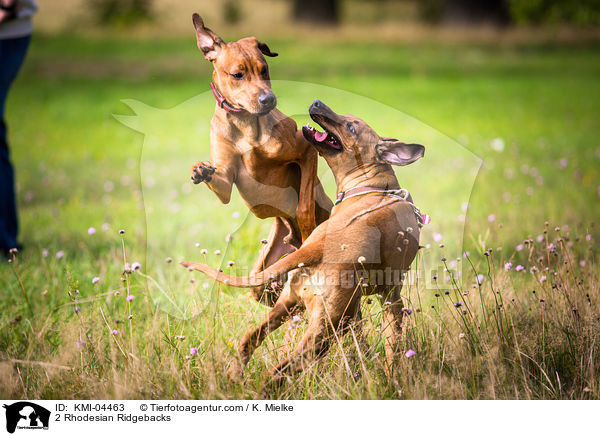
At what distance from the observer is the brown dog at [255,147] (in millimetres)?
2646

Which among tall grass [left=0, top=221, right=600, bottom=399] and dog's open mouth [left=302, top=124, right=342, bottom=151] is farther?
tall grass [left=0, top=221, right=600, bottom=399]

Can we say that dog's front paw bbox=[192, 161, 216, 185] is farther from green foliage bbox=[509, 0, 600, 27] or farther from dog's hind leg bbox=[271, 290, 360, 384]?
green foliage bbox=[509, 0, 600, 27]

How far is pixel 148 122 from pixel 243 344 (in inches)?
47.6

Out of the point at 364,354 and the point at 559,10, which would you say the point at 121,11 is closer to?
the point at 559,10

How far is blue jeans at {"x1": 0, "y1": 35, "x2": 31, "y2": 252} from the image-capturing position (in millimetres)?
4891

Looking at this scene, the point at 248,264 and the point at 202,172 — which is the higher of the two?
the point at 202,172

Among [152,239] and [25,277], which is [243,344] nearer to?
[25,277]

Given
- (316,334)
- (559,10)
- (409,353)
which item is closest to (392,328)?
(409,353)

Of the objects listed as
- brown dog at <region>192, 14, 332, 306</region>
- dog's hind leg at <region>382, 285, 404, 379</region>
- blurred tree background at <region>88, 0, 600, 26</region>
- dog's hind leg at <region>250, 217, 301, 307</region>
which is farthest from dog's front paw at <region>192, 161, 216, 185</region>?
blurred tree background at <region>88, 0, 600, 26</region>

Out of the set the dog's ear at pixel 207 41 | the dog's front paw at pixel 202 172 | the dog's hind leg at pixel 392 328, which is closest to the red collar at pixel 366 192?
the dog's hind leg at pixel 392 328

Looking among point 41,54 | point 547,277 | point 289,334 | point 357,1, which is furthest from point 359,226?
point 357,1

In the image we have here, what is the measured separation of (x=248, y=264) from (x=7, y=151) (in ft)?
8.70

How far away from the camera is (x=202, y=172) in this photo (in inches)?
102
